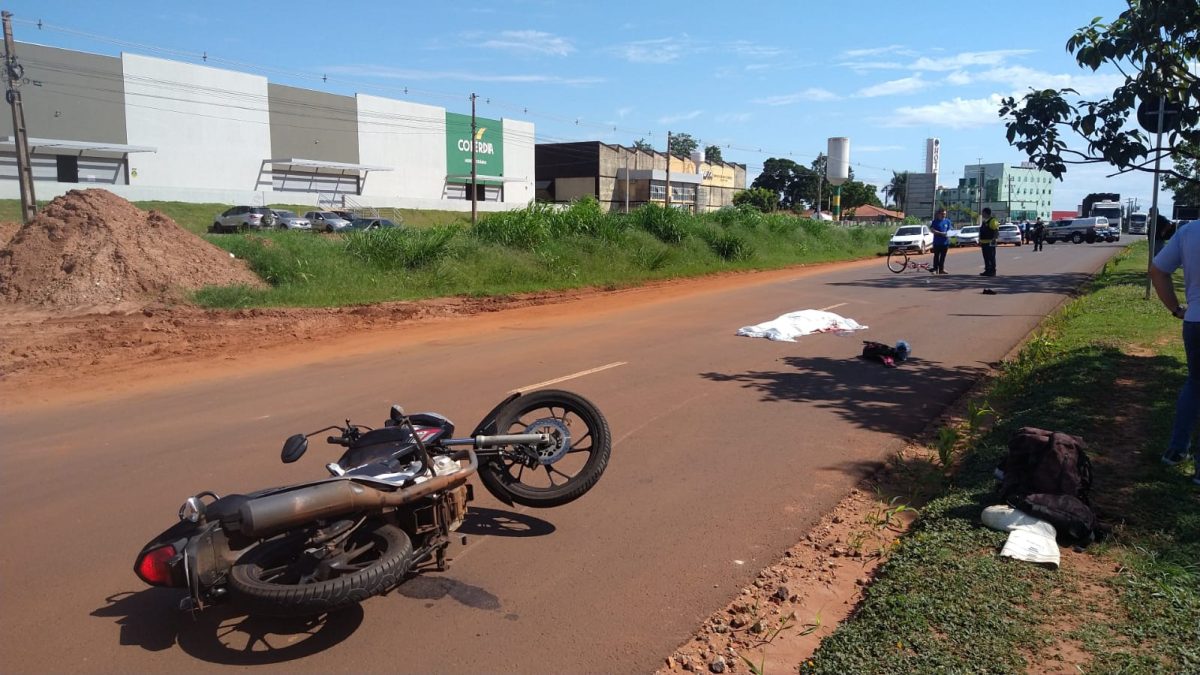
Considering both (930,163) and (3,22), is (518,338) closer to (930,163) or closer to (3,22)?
(3,22)

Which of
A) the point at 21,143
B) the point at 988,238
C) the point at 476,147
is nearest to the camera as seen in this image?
the point at 988,238

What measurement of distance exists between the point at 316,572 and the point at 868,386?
6.99 meters

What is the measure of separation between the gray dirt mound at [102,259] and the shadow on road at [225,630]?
1250cm

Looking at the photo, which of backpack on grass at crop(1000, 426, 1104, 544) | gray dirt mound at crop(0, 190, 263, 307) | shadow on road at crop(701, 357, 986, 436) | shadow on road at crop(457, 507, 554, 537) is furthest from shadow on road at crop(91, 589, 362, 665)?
gray dirt mound at crop(0, 190, 263, 307)

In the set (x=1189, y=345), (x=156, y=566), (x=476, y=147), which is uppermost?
(x=476, y=147)

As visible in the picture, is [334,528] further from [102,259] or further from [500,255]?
[500,255]

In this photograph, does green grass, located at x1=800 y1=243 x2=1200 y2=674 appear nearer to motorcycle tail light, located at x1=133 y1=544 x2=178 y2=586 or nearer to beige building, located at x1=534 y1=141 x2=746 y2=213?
motorcycle tail light, located at x1=133 y1=544 x2=178 y2=586

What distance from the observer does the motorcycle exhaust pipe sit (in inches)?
147

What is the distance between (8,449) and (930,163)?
112 metres

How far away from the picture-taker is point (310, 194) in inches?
2267

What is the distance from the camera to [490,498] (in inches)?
222

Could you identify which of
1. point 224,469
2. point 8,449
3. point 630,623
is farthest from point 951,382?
point 8,449

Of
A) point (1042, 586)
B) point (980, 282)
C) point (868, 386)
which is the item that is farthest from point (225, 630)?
point (980, 282)

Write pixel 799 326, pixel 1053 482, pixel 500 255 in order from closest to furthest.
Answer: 1. pixel 1053 482
2. pixel 799 326
3. pixel 500 255
